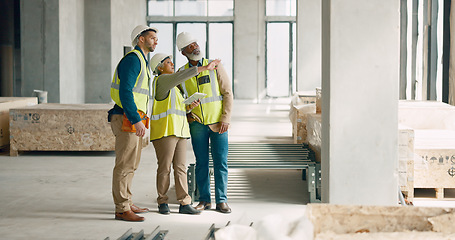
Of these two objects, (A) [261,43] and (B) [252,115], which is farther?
(A) [261,43]

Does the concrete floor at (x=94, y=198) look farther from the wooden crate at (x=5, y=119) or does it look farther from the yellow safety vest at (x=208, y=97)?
the yellow safety vest at (x=208, y=97)

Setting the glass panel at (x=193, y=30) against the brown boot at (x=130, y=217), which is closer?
the brown boot at (x=130, y=217)

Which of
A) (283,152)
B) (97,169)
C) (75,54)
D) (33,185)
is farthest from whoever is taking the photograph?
(75,54)

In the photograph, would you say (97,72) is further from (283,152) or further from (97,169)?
(283,152)

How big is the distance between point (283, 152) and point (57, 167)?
12.5 ft

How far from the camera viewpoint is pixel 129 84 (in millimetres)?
6434

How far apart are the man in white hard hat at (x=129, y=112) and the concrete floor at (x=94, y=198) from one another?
1.10ft

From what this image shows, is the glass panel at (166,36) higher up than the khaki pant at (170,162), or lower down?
higher up

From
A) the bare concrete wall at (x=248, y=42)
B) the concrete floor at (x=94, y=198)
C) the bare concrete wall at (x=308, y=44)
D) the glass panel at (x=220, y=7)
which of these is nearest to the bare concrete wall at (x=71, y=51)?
the bare concrete wall at (x=308, y=44)

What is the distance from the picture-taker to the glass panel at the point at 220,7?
101 feet

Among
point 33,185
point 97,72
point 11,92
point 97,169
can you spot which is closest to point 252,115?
point 97,72

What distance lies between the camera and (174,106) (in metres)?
6.80

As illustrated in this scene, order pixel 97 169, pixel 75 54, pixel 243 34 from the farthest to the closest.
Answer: pixel 243 34
pixel 75 54
pixel 97 169

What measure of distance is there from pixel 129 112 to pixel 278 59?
81.4 feet
